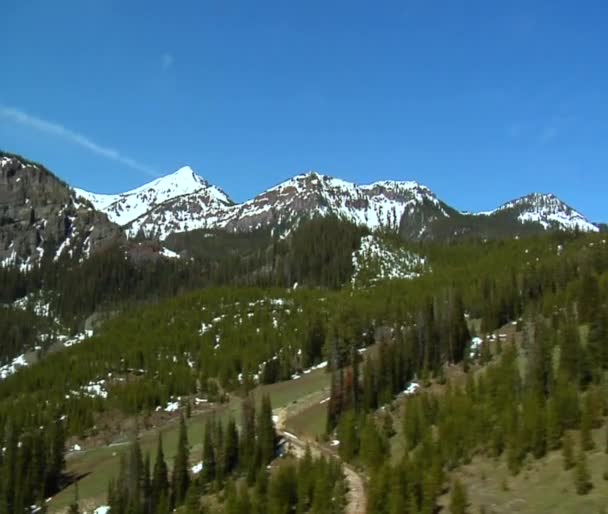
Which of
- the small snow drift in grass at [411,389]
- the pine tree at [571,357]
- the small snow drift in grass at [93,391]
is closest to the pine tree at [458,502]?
the pine tree at [571,357]

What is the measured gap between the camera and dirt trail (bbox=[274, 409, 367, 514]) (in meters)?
79.3

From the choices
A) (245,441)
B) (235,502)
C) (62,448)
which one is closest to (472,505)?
(235,502)

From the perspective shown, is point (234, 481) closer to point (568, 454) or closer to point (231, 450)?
point (231, 450)

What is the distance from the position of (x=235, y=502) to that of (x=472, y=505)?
26455 millimetres

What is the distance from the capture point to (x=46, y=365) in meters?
199

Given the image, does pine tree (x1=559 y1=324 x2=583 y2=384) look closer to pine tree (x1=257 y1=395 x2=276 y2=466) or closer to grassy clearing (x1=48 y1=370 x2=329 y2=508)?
pine tree (x1=257 y1=395 x2=276 y2=466)

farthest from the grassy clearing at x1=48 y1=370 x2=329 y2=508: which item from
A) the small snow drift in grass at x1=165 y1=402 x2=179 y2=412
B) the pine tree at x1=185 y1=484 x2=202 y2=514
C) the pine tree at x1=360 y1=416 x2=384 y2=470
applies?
the pine tree at x1=360 y1=416 x2=384 y2=470

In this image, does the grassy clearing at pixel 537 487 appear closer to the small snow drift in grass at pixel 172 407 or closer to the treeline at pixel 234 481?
the treeline at pixel 234 481

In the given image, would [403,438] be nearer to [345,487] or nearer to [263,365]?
[345,487]

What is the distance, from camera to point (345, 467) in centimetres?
9506

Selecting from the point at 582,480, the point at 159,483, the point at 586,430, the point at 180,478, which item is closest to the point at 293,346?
the point at 180,478

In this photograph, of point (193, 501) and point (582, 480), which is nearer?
point (582, 480)

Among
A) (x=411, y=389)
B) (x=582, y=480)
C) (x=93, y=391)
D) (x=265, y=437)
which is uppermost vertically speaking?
(x=93, y=391)

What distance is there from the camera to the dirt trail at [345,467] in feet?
260
